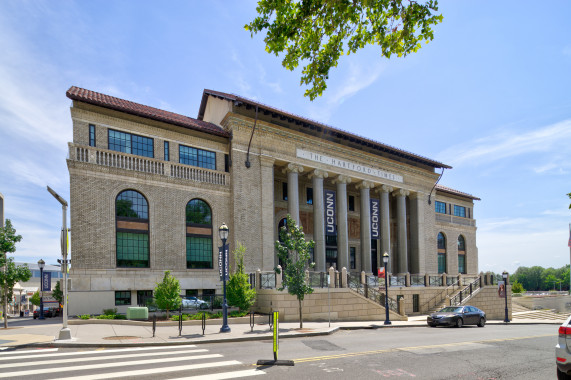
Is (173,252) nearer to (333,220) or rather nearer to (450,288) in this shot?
(333,220)

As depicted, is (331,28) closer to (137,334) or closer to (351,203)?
(137,334)

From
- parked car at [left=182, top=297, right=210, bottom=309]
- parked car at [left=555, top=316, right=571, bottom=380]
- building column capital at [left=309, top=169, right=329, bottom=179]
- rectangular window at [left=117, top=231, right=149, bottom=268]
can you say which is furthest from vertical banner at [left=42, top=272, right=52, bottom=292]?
parked car at [left=555, top=316, right=571, bottom=380]

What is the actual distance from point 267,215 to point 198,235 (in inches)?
217

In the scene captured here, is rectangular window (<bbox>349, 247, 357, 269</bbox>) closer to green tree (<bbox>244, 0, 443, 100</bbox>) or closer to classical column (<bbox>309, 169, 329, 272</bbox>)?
classical column (<bbox>309, 169, 329, 272</bbox>)

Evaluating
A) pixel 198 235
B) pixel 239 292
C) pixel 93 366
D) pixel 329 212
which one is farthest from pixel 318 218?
pixel 93 366

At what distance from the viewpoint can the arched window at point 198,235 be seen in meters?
28.3

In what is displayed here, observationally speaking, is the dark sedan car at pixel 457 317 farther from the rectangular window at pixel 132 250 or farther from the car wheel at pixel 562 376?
the rectangular window at pixel 132 250

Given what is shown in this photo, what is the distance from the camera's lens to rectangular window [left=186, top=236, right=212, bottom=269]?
28203 mm

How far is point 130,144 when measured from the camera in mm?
26641

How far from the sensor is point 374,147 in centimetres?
3938

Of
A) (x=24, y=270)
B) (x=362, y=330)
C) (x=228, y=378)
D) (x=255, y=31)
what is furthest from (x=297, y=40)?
(x=24, y=270)

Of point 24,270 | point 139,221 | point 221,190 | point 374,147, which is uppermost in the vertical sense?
point 374,147

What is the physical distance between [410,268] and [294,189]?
19.2 metres

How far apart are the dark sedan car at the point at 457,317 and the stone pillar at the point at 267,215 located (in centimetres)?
1208
